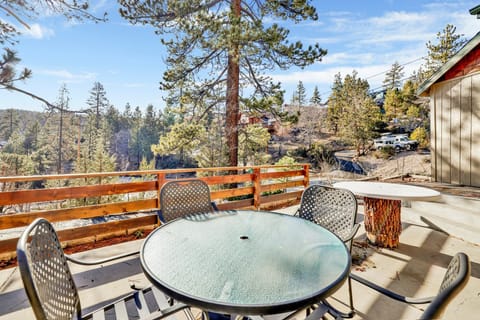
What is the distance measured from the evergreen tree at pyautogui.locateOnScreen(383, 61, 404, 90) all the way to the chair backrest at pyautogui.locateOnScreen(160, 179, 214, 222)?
32.2m

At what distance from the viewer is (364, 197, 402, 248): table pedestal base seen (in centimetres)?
280

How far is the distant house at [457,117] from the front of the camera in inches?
152

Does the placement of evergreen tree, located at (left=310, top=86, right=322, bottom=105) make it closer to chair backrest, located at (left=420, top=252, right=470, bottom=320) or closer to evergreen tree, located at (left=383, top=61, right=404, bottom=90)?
evergreen tree, located at (left=383, top=61, right=404, bottom=90)

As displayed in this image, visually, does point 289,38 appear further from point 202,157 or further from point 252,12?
point 202,157

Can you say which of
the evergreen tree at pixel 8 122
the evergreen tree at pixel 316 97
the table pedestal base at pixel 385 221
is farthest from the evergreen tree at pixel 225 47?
the evergreen tree at pixel 316 97

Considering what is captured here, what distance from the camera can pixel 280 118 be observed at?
6809 mm

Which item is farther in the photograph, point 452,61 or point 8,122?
point 8,122

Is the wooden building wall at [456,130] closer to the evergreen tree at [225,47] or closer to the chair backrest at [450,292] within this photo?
the evergreen tree at [225,47]

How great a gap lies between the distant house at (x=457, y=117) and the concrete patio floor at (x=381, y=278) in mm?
1539

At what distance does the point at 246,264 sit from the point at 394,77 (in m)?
34.2

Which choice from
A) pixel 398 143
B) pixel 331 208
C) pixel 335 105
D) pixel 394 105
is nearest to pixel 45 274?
pixel 331 208

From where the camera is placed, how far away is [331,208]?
6.71ft

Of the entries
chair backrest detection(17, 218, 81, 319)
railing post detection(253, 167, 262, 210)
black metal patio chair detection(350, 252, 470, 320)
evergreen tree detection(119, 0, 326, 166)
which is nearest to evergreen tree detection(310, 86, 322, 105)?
evergreen tree detection(119, 0, 326, 166)

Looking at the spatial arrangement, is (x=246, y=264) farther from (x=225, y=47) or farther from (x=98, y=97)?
(x=98, y=97)
